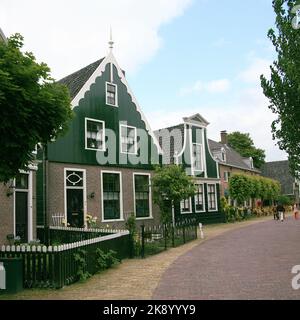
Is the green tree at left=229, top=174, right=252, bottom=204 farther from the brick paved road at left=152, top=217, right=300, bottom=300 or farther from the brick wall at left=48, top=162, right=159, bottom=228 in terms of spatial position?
the brick paved road at left=152, top=217, right=300, bottom=300

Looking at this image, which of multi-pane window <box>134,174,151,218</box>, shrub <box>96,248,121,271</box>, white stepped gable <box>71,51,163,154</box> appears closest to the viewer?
shrub <box>96,248,121,271</box>

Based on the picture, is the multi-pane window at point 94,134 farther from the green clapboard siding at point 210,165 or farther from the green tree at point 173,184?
the green clapboard siding at point 210,165

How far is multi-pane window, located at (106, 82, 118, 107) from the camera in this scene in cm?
2216

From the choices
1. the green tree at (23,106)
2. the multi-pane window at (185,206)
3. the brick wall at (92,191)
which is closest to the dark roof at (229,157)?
the multi-pane window at (185,206)

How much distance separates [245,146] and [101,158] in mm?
49669

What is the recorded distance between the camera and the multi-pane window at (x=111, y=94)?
872 inches

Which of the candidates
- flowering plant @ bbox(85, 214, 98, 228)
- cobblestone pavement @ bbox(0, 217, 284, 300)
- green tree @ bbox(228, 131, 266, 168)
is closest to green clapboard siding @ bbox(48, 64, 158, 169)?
flowering plant @ bbox(85, 214, 98, 228)

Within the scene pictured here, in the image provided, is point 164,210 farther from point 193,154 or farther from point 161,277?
point 161,277

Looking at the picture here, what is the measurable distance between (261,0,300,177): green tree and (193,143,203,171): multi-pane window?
47.7 feet

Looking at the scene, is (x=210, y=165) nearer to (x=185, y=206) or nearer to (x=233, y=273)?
(x=185, y=206)

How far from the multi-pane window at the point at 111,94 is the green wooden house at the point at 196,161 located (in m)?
7.46

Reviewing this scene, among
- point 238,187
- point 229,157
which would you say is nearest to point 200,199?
point 238,187

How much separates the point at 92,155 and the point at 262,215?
2811cm
